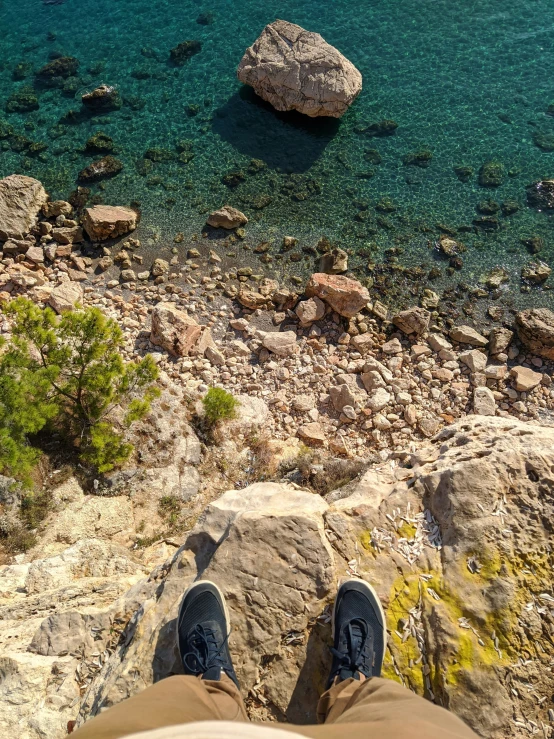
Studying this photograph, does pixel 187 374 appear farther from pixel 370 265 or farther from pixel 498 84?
pixel 498 84

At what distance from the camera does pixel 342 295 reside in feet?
44.6

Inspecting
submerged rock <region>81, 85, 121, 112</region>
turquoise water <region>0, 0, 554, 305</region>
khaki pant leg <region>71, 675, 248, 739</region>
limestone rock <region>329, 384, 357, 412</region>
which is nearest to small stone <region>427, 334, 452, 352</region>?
turquoise water <region>0, 0, 554, 305</region>

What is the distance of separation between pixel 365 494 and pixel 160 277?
33.0 ft

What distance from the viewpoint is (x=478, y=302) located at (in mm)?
14695

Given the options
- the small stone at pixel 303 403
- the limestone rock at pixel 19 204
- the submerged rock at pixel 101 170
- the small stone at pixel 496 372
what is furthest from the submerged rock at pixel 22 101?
the small stone at pixel 496 372

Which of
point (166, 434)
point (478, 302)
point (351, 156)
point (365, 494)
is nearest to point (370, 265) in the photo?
point (478, 302)

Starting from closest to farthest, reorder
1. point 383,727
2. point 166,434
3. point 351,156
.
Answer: point 383,727
point 166,434
point 351,156

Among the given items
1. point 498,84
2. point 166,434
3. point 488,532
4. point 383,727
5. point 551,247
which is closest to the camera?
point 383,727

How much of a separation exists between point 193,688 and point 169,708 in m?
0.66

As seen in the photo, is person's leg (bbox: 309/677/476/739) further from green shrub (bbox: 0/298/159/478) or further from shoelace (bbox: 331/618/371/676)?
green shrub (bbox: 0/298/159/478)

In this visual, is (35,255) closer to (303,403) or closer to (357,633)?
(303,403)

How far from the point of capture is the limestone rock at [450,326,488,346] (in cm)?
1364

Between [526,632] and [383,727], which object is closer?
[383,727]

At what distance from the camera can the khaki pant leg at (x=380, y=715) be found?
3.07 m
